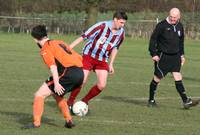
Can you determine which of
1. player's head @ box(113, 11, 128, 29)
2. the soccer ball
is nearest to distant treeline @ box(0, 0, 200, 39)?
player's head @ box(113, 11, 128, 29)

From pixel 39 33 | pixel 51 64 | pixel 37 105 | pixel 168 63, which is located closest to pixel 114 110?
pixel 168 63

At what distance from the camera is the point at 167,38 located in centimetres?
1234

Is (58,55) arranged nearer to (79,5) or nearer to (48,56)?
(48,56)

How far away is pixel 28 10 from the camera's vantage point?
68.2 m

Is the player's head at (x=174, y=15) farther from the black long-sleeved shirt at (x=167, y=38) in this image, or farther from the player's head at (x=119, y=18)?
the player's head at (x=119, y=18)

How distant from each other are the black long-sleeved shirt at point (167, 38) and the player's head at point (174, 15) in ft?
0.54

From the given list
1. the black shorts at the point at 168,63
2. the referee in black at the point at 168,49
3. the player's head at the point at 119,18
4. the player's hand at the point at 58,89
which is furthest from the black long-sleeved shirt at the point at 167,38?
the player's hand at the point at 58,89

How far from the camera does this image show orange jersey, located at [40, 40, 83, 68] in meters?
8.95

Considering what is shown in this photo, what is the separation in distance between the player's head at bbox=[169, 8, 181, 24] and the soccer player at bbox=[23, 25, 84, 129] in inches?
122

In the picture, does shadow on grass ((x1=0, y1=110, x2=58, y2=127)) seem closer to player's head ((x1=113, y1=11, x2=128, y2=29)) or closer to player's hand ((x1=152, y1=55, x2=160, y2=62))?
player's head ((x1=113, y1=11, x2=128, y2=29))

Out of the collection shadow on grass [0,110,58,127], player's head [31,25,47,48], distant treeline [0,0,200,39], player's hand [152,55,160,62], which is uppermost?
player's head [31,25,47,48]

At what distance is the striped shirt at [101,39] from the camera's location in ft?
37.2

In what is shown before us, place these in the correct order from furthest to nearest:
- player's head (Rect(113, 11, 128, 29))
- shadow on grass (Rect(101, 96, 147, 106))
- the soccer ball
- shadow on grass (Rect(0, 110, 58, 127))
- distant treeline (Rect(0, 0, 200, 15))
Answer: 1. distant treeline (Rect(0, 0, 200, 15))
2. shadow on grass (Rect(101, 96, 147, 106))
3. player's head (Rect(113, 11, 128, 29))
4. the soccer ball
5. shadow on grass (Rect(0, 110, 58, 127))

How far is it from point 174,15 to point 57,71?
365 centimetres
